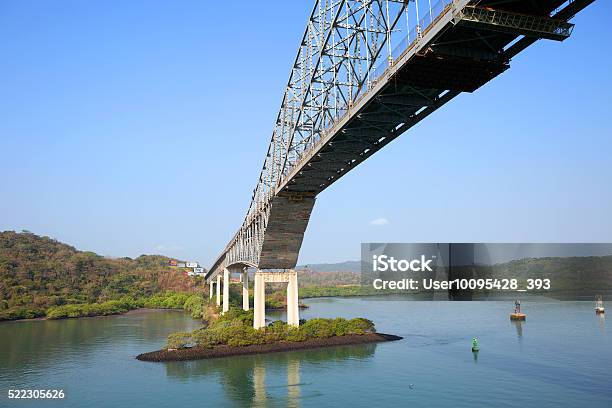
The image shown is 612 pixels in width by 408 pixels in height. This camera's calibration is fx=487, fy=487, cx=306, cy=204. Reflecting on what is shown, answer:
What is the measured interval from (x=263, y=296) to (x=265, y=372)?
13.3m

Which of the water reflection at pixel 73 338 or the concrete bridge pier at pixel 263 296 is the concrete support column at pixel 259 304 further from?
the water reflection at pixel 73 338

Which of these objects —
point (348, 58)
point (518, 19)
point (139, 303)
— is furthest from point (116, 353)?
point (139, 303)

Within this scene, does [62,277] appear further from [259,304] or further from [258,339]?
[258,339]

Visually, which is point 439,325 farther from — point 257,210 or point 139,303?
point 139,303

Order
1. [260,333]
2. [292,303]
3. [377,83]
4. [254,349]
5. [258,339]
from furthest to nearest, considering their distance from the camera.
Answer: [292,303] → [260,333] → [258,339] → [254,349] → [377,83]

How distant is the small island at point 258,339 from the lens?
42312mm

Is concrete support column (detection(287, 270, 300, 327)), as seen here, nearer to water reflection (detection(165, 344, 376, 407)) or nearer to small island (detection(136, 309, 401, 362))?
small island (detection(136, 309, 401, 362))

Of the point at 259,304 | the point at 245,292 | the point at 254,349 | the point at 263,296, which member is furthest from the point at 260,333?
the point at 245,292

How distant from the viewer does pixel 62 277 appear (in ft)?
372

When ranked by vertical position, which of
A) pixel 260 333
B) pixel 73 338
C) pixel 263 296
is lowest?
pixel 73 338

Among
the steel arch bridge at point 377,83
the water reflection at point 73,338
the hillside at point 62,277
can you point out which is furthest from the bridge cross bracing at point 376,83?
the hillside at point 62,277

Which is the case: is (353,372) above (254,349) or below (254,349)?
below

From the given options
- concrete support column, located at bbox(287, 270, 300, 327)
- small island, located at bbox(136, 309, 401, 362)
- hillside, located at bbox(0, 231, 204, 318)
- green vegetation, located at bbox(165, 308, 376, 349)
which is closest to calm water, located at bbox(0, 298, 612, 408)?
small island, located at bbox(136, 309, 401, 362)

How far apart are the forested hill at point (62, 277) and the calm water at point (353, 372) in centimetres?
4464
